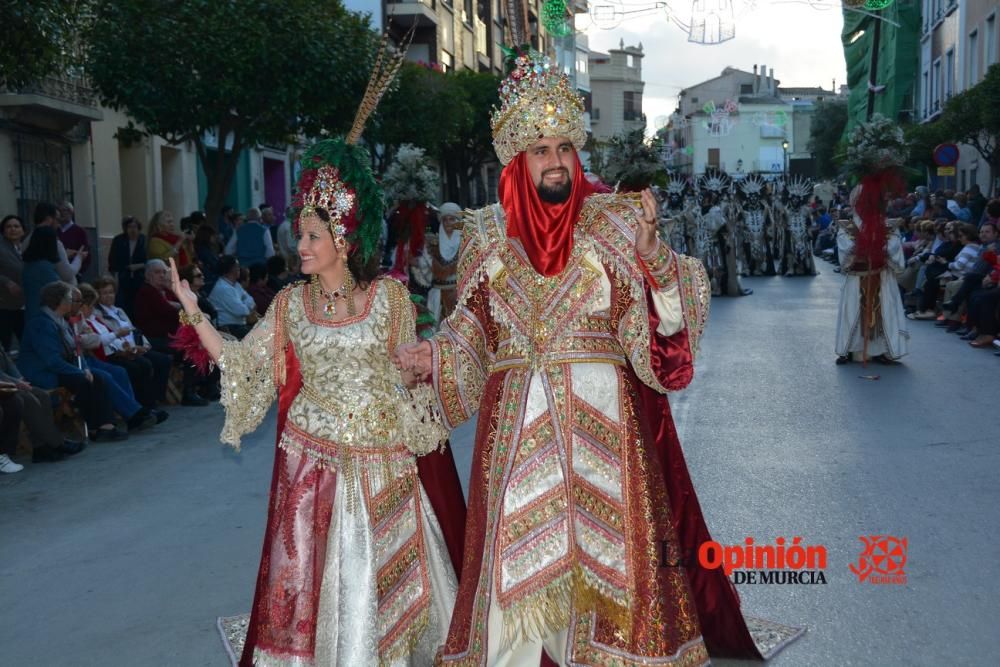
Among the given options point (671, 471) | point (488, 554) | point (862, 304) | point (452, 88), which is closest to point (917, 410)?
point (862, 304)

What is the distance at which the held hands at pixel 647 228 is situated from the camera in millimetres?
3967

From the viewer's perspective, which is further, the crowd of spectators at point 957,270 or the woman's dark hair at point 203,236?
the woman's dark hair at point 203,236

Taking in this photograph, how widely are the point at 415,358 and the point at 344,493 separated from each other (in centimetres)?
57

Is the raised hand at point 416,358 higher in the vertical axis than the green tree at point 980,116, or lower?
lower

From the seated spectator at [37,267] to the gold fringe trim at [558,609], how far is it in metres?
7.50

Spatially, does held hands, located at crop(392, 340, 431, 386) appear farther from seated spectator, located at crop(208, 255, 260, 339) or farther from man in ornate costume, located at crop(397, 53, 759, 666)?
seated spectator, located at crop(208, 255, 260, 339)

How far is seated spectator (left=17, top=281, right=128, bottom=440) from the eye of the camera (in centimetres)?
934

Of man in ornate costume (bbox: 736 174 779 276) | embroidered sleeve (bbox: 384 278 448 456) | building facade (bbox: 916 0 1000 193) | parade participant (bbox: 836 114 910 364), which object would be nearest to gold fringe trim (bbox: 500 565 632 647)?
embroidered sleeve (bbox: 384 278 448 456)

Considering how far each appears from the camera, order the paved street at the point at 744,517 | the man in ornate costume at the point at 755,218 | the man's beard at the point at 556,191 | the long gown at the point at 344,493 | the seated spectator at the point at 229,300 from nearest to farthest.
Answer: the man's beard at the point at 556,191, the long gown at the point at 344,493, the paved street at the point at 744,517, the seated spectator at the point at 229,300, the man in ornate costume at the point at 755,218

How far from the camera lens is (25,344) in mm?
9398

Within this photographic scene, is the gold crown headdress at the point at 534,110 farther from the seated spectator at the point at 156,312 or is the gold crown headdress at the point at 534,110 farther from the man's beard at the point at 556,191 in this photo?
the seated spectator at the point at 156,312

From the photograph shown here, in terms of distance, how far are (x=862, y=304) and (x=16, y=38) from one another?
8.53m

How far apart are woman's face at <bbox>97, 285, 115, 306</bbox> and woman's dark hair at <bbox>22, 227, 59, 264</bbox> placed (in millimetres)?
495

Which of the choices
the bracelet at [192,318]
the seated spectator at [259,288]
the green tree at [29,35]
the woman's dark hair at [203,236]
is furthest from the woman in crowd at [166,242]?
the bracelet at [192,318]
